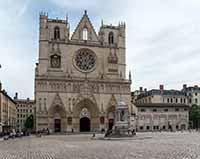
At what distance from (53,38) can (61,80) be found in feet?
34.5

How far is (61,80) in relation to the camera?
7969 cm

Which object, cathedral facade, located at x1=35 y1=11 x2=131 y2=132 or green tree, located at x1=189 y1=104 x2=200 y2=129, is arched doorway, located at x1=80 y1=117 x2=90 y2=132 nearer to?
cathedral facade, located at x1=35 y1=11 x2=131 y2=132

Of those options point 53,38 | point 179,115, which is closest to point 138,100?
point 179,115

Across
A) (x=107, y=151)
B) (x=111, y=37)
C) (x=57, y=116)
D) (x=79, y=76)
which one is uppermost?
(x=111, y=37)

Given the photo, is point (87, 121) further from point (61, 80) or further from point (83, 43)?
point (83, 43)

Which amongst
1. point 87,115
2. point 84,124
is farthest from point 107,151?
point 84,124

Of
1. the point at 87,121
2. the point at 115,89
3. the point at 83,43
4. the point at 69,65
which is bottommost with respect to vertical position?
the point at 87,121

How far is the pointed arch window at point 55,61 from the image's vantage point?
81938 mm

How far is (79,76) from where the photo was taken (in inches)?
3253

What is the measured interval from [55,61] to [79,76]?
21.2 feet

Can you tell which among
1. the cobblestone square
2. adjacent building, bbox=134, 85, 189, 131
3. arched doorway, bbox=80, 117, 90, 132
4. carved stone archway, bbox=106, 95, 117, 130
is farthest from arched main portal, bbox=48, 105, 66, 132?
the cobblestone square

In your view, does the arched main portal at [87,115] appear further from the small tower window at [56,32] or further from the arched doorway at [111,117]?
the small tower window at [56,32]

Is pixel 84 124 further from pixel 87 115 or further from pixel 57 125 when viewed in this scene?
pixel 57 125

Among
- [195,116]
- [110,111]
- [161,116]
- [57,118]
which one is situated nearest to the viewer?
[57,118]
